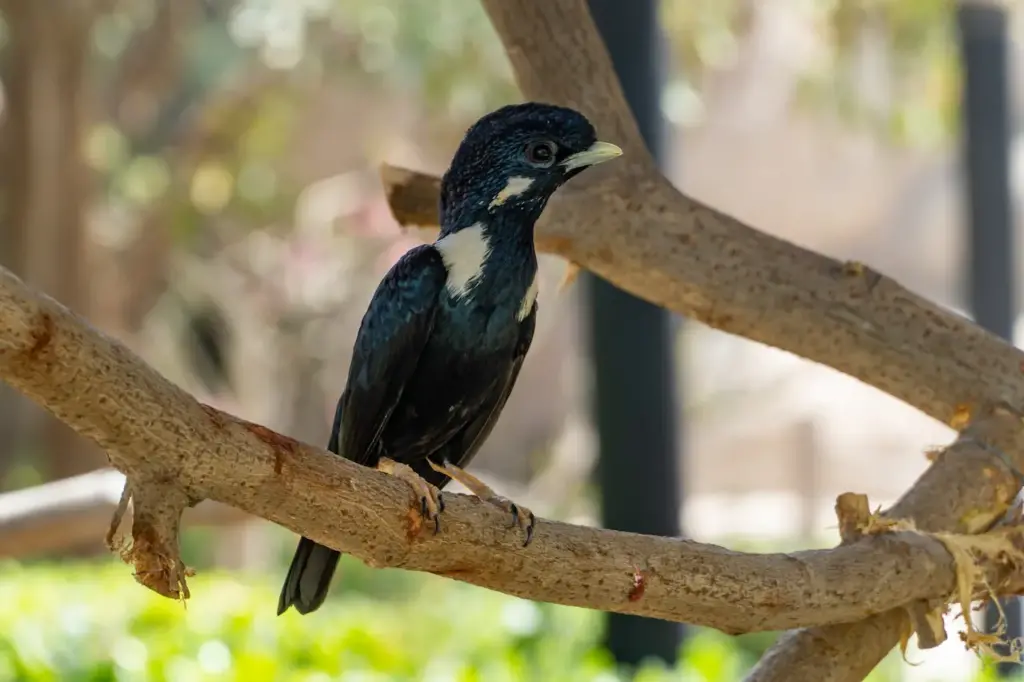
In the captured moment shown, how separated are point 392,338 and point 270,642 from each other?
5.29 ft

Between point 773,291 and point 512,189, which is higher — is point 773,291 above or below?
below

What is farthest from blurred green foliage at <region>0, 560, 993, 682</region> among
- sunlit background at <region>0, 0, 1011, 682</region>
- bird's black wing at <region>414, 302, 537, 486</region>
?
bird's black wing at <region>414, 302, 537, 486</region>

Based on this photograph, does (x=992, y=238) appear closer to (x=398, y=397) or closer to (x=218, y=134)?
(x=398, y=397)

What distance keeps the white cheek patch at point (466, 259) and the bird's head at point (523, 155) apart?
23 millimetres

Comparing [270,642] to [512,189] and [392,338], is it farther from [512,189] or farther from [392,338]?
[512,189]

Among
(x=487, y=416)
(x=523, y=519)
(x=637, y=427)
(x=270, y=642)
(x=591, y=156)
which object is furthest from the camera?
(x=637, y=427)

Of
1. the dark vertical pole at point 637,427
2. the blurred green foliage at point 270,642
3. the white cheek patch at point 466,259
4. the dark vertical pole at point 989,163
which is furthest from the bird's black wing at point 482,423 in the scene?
the dark vertical pole at point 989,163

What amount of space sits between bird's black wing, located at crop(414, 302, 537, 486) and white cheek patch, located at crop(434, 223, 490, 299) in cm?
11

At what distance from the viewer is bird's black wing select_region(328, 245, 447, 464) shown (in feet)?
5.38

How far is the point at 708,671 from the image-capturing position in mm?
2824

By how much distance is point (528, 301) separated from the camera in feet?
5.46

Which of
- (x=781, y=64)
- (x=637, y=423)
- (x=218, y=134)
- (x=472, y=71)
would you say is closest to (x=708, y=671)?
(x=637, y=423)

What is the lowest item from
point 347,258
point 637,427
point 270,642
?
point 347,258

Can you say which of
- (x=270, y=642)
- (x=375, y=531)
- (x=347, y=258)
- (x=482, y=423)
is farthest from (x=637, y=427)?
(x=347, y=258)
